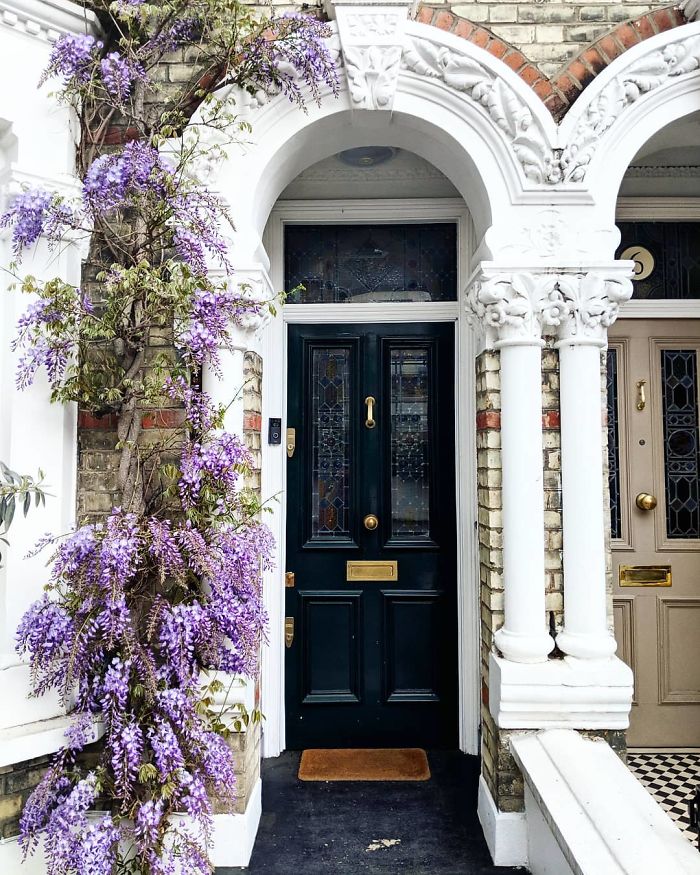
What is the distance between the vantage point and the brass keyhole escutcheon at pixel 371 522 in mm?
3240

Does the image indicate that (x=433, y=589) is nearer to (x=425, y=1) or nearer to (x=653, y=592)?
(x=653, y=592)

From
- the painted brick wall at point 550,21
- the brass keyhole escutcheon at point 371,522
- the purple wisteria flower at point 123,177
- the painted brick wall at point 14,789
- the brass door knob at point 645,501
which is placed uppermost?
the painted brick wall at point 550,21

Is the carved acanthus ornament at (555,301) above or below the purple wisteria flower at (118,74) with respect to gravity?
below

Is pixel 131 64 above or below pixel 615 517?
above

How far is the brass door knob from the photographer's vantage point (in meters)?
3.22

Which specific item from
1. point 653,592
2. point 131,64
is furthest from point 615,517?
point 131,64

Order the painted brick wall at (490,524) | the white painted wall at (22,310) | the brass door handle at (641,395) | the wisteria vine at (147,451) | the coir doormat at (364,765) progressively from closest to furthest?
the wisteria vine at (147,451)
the white painted wall at (22,310)
the painted brick wall at (490,524)
the coir doormat at (364,765)
the brass door handle at (641,395)

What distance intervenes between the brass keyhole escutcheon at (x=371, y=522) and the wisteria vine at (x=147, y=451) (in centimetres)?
102

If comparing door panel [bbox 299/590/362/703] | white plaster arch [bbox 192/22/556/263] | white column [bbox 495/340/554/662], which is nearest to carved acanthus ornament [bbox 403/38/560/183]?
white plaster arch [bbox 192/22/556/263]

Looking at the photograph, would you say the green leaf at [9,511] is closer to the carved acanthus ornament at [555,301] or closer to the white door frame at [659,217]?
the carved acanthus ornament at [555,301]

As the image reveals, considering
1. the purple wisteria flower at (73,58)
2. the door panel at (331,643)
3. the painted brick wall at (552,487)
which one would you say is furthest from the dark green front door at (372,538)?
the purple wisteria flower at (73,58)

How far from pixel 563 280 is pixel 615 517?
1.46m

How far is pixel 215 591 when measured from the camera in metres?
2.10

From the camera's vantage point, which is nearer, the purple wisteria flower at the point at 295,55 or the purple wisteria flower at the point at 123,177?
the purple wisteria flower at the point at 123,177
